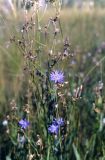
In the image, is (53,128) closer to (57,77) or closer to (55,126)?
(55,126)

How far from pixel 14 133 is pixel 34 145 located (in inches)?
7.9

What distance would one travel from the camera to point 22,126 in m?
1.82

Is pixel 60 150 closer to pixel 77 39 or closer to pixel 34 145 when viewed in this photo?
pixel 34 145

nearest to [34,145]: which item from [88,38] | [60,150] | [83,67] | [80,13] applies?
[60,150]

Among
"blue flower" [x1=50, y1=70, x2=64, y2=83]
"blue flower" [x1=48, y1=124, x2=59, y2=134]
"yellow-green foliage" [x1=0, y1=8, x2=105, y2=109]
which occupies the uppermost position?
"yellow-green foliage" [x1=0, y1=8, x2=105, y2=109]

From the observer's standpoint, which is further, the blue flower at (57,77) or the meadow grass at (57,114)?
the meadow grass at (57,114)

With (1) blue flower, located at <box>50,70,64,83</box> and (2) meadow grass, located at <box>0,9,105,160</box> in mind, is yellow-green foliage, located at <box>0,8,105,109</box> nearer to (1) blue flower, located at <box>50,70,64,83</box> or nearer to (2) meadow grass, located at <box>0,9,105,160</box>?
(2) meadow grass, located at <box>0,9,105,160</box>

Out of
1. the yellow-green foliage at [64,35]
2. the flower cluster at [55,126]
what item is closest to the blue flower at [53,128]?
the flower cluster at [55,126]

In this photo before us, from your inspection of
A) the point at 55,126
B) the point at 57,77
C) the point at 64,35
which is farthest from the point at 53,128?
the point at 64,35

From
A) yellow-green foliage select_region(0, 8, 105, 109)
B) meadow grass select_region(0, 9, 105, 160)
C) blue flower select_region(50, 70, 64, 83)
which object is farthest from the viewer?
yellow-green foliage select_region(0, 8, 105, 109)

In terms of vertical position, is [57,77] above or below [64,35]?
below

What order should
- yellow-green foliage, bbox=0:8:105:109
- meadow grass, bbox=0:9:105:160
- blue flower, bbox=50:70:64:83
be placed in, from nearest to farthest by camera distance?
blue flower, bbox=50:70:64:83 → meadow grass, bbox=0:9:105:160 → yellow-green foliage, bbox=0:8:105:109

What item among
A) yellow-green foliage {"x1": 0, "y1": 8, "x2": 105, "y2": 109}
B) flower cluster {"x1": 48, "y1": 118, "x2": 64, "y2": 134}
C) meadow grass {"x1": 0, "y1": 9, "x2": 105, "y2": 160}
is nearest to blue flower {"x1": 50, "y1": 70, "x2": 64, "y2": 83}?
meadow grass {"x1": 0, "y1": 9, "x2": 105, "y2": 160}

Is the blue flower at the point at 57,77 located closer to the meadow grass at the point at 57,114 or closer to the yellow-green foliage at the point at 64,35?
the meadow grass at the point at 57,114
